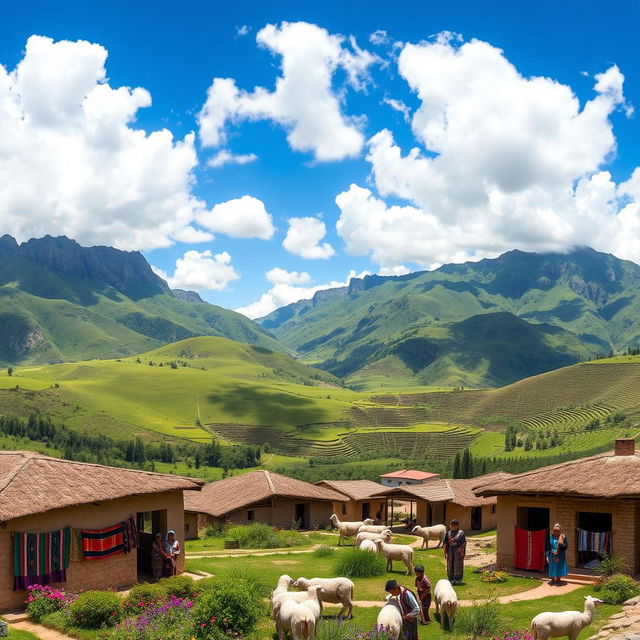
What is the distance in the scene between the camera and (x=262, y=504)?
1713 inches

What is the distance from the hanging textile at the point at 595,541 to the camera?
23375 mm

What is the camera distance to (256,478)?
1832 inches

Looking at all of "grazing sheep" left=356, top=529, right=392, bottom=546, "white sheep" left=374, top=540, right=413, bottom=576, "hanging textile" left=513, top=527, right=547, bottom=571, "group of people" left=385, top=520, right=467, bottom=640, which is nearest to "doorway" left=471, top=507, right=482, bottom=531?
"grazing sheep" left=356, top=529, right=392, bottom=546

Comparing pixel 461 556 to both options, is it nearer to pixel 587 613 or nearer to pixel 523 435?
pixel 587 613

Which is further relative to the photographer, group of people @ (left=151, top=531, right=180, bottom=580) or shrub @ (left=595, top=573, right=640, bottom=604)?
group of people @ (left=151, top=531, right=180, bottom=580)

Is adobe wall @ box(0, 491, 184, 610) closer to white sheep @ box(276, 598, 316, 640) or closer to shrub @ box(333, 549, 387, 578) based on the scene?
shrub @ box(333, 549, 387, 578)

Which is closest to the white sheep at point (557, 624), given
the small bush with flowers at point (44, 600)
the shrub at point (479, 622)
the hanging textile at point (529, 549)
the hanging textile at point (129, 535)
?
the shrub at point (479, 622)

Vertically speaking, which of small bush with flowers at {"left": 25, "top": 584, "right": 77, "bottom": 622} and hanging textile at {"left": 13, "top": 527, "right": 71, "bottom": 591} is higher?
hanging textile at {"left": 13, "top": 527, "right": 71, "bottom": 591}

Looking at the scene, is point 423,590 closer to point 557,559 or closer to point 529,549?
point 557,559

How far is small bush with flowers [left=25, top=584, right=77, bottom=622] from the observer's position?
18.6 metres

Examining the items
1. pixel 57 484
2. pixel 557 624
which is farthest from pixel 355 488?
pixel 557 624

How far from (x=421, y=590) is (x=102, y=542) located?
428 inches

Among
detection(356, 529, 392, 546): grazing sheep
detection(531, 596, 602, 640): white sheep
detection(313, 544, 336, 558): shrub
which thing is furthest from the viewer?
detection(313, 544, 336, 558): shrub

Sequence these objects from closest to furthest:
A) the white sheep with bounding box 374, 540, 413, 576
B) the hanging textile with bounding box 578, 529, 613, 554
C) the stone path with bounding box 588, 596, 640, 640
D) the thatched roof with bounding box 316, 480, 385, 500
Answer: the stone path with bounding box 588, 596, 640, 640 → the hanging textile with bounding box 578, 529, 613, 554 → the white sheep with bounding box 374, 540, 413, 576 → the thatched roof with bounding box 316, 480, 385, 500
